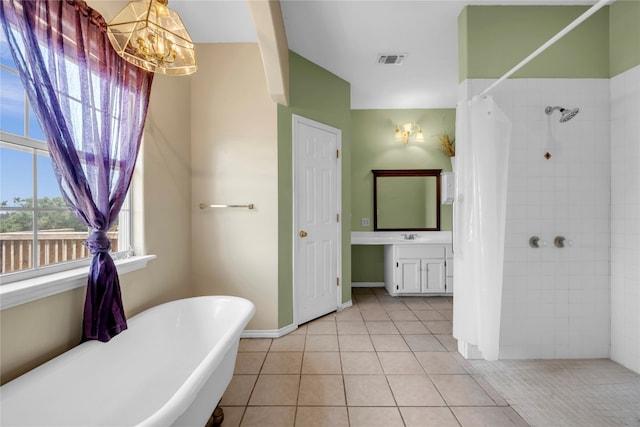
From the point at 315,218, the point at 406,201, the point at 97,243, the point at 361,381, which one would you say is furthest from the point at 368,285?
the point at 97,243

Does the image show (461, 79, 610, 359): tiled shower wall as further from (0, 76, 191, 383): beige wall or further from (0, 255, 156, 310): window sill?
(0, 255, 156, 310): window sill

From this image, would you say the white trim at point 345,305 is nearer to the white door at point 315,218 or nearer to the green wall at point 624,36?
the white door at point 315,218

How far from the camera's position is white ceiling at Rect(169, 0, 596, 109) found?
7.25ft

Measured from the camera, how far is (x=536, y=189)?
7.28 feet

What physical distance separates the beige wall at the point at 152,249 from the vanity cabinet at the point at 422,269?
2.47 meters

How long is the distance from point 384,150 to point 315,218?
1.84 metres

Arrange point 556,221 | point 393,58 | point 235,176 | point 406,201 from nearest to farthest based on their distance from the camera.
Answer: point 556,221 < point 235,176 < point 393,58 < point 406,201

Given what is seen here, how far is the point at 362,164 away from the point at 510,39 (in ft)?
7.49

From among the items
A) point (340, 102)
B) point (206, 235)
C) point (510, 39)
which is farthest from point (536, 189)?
point (206, 235)

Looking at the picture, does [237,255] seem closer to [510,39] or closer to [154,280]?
[154,280]

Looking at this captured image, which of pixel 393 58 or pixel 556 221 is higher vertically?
pixel 393 58

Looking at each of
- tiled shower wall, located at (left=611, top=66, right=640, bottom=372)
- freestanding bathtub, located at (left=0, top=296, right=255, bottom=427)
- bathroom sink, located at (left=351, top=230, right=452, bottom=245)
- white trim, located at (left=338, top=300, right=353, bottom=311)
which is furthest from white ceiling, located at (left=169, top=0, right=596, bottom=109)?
white trim, located at (left=338, top=300, right=353, bottom=311)

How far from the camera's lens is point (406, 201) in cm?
423

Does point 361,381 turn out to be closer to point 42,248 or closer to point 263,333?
point 263,333
